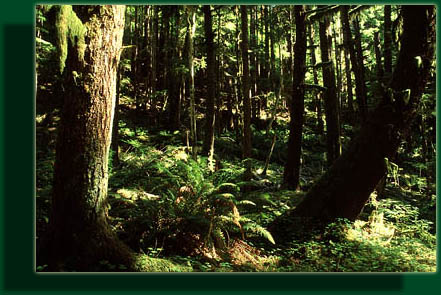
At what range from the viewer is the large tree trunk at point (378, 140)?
489 centimetres

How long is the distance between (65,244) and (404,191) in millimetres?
11510

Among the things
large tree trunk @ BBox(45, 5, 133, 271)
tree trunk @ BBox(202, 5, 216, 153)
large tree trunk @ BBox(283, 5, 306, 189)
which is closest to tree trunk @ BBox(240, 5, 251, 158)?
large tree trunk @ BBox(283, 5, 306, 189)

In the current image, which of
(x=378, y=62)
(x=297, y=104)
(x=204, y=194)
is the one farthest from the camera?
(x=378, y=62)

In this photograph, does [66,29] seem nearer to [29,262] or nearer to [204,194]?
[29,262]

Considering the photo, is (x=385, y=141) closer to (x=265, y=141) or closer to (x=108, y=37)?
(x=108, y=37)

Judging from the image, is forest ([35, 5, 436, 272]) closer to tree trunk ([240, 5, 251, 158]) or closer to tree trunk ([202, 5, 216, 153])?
tree trunk ([240, 5, 251, 158])

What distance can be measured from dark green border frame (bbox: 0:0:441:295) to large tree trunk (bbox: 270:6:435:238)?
59.1 inches

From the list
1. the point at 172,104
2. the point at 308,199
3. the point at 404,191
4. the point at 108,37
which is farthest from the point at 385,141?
the point at 172,104

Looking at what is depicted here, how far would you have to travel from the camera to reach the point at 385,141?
5.08m

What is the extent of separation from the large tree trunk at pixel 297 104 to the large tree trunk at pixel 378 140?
3648mm

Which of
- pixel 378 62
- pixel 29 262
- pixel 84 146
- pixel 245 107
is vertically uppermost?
pixel 378 62

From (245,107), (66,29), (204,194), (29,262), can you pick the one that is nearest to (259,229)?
(204,194)

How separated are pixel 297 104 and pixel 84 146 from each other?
690cm

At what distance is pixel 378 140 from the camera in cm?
511
